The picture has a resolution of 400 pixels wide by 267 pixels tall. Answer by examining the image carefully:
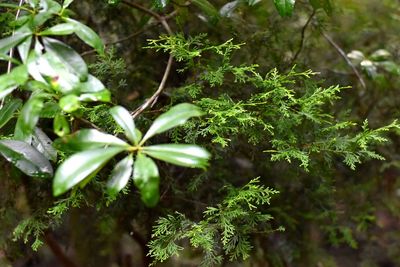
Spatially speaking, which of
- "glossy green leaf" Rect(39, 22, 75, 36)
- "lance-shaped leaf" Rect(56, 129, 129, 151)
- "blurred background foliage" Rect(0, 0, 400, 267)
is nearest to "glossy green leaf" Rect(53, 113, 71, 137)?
"lance-shaped leaf" Rect(56, 129, 129, 151)

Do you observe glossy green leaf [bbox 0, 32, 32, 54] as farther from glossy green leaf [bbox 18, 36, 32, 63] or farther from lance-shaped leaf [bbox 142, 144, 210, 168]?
lance-shaped leaf [bbox 142, 144, 210, 168]

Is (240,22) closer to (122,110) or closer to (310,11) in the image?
(310,11)

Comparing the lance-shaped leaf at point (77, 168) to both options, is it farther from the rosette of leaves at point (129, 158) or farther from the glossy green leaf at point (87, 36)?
the glossy green leaf at point (87, 36)

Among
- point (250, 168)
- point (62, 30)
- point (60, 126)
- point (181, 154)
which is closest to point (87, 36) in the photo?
point (62, 30)

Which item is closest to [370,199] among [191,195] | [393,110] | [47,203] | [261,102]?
[393,110]

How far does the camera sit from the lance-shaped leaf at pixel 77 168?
62cm

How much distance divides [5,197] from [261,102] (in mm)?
750

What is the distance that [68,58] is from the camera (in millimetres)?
744

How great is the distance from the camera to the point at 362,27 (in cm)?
184

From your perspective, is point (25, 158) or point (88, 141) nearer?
point (88, 141)

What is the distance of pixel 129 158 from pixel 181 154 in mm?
83

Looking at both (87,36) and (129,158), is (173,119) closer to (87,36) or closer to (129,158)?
(129,158)

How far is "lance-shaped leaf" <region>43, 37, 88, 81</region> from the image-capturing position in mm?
731

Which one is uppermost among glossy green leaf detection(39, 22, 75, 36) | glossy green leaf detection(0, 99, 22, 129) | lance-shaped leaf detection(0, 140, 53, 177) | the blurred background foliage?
glossy green leaf detection(39, 22, 75, 36)
